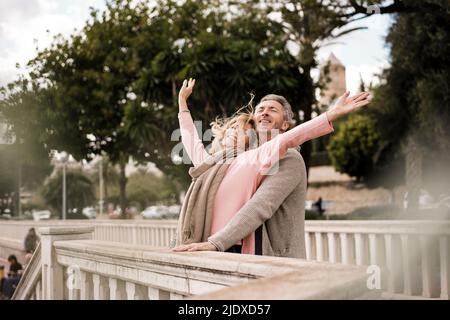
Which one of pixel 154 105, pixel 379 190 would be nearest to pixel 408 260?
pixel 154 105

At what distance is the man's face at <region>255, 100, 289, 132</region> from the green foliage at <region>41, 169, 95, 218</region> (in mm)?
54341

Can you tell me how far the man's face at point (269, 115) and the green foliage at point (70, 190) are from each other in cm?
5434

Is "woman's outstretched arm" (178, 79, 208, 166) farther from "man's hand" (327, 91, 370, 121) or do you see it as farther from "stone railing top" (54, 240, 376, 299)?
"man's hand" (327, 91, 370, 121)

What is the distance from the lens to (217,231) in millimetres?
2561

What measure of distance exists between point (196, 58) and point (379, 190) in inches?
1212

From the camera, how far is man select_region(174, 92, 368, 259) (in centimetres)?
238

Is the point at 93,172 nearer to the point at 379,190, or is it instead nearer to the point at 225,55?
the point at 379,190

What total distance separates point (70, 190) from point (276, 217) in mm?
55910

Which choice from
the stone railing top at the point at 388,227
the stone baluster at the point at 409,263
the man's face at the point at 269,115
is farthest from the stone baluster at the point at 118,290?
the stone baluster at the point at 409,263

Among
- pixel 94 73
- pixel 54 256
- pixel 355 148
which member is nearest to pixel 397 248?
pixel 54 256

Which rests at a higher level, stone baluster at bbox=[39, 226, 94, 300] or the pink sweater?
the pink sweater

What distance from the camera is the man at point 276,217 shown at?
93.8 inches

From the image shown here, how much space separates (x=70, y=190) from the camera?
55.4m

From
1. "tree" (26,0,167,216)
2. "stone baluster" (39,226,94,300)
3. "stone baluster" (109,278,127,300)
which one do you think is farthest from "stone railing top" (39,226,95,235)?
"tree" (26,0,167,216)
